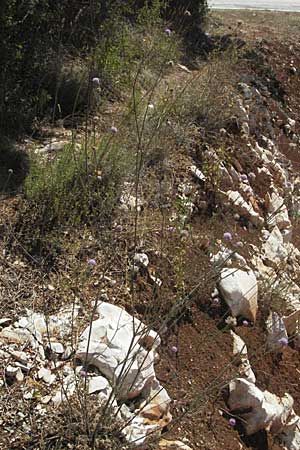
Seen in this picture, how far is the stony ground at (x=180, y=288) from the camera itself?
2854 millimetres

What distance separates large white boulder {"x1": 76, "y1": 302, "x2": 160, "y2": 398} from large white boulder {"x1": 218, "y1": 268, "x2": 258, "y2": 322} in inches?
37.7

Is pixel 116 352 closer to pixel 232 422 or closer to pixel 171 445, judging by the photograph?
pixel 171 445

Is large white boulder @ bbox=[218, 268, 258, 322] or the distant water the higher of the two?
the distant water

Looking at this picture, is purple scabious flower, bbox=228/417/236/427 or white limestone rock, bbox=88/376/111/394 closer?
white limestone rock, bbox=88/376/111/394

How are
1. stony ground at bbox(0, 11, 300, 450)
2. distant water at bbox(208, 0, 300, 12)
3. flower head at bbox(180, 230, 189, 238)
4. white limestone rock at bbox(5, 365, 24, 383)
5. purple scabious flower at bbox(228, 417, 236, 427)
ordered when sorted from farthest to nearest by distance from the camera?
distant water at bbox(208, 0, 300, 12) < flower head at bbox(180, 230, 189, 238) < purple scabious flower at bbox(228, 417, 236, 427) < stony ground at bbox(0, 11, 300, 450) < white limestone rock at bbox(5, 365, 24, 383)

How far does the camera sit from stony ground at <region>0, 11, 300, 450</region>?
2854 mm

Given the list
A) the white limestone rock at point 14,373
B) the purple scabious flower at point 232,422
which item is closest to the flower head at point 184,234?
the purple scabious flower at point 232,422

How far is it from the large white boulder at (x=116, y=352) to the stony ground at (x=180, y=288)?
0.11 meters

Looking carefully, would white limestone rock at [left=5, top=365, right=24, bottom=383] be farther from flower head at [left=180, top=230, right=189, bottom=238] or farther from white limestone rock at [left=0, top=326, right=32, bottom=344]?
flower head at [left=180, top=230, right=189, bottom=238]

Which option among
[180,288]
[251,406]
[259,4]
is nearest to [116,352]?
[180,288]

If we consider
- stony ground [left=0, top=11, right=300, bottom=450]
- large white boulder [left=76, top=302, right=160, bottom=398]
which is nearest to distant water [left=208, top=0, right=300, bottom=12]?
stony ground [left=0, top=11, right=300, bottom=450]

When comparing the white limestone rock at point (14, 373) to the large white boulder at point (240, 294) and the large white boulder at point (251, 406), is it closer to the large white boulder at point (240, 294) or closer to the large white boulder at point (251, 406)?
the large white boulder at point (251, 406)

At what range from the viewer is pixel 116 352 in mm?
2979

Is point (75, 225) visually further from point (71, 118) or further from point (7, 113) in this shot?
point (71, 118)
